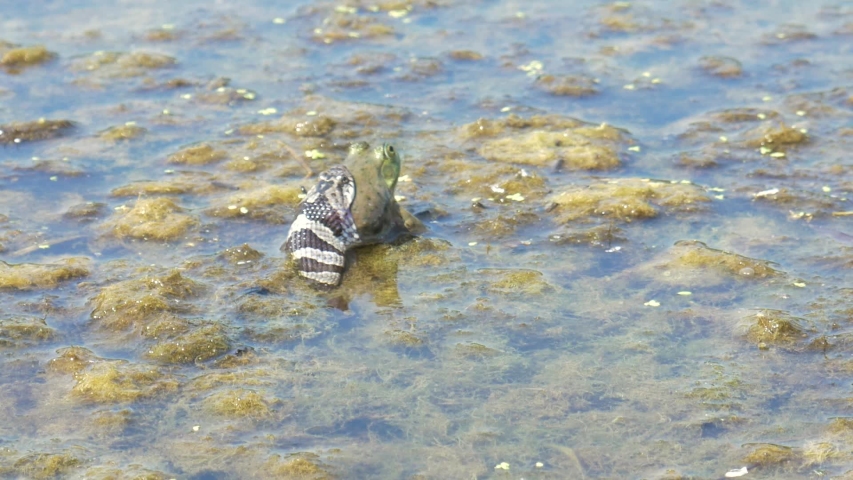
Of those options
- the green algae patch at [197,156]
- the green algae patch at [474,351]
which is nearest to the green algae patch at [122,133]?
the green algae patch at [197,156]

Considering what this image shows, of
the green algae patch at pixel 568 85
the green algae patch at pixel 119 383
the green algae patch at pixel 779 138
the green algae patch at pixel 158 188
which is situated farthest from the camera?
the green algae patch at pixel 568 85

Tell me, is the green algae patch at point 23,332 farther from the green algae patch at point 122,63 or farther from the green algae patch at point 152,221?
the green algae patch at point 122,63

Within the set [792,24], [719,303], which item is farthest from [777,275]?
[792,24]

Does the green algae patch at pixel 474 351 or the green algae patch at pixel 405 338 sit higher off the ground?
the green algae patch at pixel 474 351

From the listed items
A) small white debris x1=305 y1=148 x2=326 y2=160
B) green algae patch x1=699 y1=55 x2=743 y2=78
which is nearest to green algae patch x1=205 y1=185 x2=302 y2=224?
small white debris x1=305 y1=148 x2=326 y2=160

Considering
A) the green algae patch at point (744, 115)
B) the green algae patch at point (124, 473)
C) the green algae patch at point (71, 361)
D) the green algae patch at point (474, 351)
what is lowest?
the green algae patch at point (744, 115)

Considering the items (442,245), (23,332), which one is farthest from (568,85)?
(23,332)
